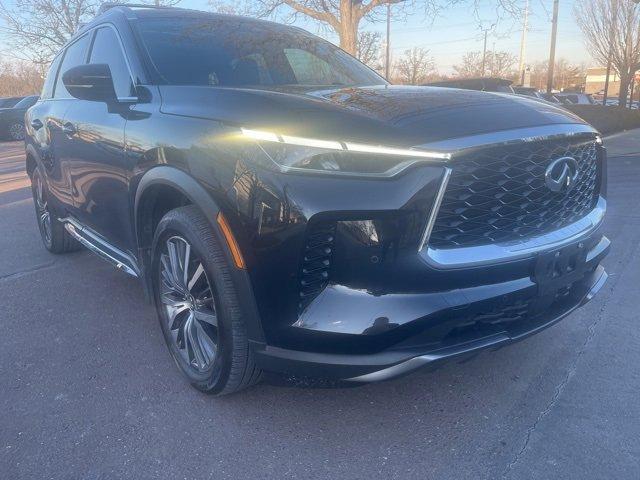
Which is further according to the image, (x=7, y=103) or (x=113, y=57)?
(x=7, y=103)

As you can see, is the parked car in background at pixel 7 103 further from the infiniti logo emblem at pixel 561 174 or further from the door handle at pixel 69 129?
the infiniti logo emblem at pixel 561 174

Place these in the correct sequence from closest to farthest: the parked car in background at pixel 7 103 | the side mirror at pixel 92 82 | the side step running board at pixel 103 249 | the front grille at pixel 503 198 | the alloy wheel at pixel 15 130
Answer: the front grille at pixel 503 198 → the side mirror at pixel 92 82 → the side step running board at pixel 103 249 → the alloy wheel at pixel 15 130 → the parked car in background at pixel 7 103

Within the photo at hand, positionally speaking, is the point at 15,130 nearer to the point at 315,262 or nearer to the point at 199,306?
the point at 199,306

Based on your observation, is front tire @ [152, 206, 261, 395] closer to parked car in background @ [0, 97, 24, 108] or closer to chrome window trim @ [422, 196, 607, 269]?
chrome window trim @ [422, 196, 607, 269]

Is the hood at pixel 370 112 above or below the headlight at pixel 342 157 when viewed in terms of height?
above

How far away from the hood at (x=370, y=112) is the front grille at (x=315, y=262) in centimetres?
35

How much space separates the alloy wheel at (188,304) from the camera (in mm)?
2525

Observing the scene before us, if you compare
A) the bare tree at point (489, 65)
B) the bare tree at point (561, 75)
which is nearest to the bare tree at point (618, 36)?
the bare tree at point (489, 65)

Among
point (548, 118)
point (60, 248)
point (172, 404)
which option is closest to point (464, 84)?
point (60, 248)

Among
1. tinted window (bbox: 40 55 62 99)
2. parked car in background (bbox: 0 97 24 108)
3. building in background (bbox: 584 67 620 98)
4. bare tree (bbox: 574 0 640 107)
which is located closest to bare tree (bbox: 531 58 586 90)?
building in background (bbox: 584 67 620 98)

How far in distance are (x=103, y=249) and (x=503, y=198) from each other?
2557 millimetres

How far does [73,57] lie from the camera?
4.38 m

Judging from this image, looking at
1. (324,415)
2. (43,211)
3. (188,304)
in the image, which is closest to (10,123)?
(43,211)

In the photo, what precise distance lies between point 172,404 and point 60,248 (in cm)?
307
